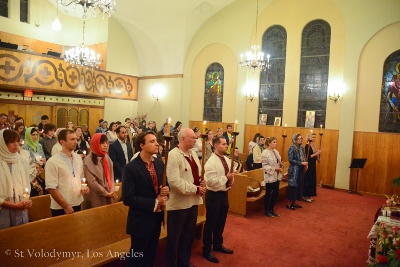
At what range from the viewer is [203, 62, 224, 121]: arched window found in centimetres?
1236

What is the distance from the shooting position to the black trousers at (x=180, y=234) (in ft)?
10.3

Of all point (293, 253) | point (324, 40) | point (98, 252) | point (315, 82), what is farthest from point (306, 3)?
point (98, 252)

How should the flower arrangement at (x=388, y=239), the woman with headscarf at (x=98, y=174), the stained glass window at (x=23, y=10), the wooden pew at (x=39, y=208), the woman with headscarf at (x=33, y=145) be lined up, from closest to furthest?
1. the flower arrangement at (x=388, y=239)
2. the woman with headscarf at (x=98, y=174)
3. the wooden pew at (x=39, y=208)
4. the woman with headscarf at (x=33, y=145)
5. the stained glass window at (x=23, y=10)

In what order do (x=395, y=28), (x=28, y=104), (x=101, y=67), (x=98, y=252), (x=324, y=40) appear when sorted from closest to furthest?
(x=98, y=252) < (x=395, y=28) < (x=324, y=40) < (x=28, y=104) < (x=101, y=67)

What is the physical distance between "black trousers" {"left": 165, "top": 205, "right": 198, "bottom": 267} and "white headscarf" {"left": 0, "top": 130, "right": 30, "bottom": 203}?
157 centimetres

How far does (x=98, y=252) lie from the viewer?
3178 millimetres

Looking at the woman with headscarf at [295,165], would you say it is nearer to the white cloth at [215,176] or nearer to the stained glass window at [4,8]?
the white cloth at [215,176]

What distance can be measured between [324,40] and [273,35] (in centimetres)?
197

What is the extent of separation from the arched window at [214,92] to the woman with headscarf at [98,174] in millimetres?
9109

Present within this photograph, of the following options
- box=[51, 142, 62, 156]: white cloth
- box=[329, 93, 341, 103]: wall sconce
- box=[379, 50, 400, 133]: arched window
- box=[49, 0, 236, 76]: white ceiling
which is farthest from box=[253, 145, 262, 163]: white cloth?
box=[49, 0, 236, 76]: white ceiling

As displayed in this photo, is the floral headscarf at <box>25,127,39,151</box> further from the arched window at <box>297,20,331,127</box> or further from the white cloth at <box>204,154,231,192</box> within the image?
the arched window at <box>297,20,331,127</box>

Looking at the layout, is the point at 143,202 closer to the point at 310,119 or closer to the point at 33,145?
the point at 33,145

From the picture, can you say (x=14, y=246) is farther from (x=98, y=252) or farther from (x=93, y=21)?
(x=93, y=21)

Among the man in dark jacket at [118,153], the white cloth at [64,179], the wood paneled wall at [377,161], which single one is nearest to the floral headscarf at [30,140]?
the man in dark jacket at [118,153]
